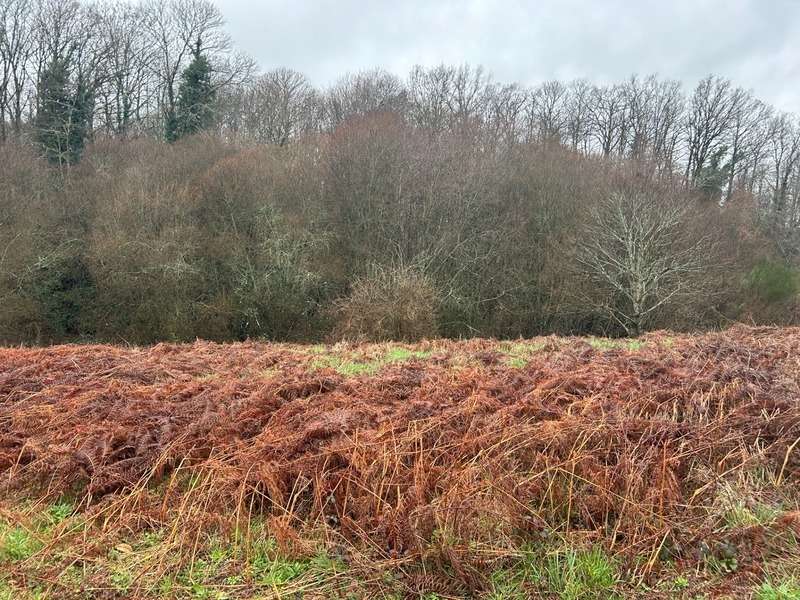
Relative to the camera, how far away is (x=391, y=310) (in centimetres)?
1903

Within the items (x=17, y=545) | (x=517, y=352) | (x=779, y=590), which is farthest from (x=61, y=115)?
(x=779, y=590)

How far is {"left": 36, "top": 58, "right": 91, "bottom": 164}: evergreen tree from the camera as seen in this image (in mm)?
29156

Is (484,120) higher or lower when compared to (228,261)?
higher

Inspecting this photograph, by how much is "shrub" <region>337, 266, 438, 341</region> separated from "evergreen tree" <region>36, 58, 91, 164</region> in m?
20.4

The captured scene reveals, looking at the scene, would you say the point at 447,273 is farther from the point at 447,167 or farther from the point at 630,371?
the point at 630,371

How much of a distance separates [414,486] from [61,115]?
Result: 34.8m

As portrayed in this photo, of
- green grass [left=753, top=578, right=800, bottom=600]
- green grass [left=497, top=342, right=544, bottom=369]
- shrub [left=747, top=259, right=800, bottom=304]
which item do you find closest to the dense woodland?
shrub [left=747, top=259, right=800, bottom=304]

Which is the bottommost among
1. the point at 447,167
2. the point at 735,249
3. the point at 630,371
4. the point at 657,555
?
the point at 657,555

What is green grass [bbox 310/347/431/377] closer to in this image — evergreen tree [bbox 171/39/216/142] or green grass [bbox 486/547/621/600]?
green grass [bbox 486/547/621/600]

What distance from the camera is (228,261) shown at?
24.1 meters

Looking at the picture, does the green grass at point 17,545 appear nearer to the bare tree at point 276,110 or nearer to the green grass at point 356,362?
the green grass at point 356,362

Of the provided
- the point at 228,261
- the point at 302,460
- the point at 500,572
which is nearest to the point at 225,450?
the point at 302,460

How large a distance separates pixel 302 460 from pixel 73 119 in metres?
34.4

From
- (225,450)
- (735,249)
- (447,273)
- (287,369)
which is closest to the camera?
(225,450)
